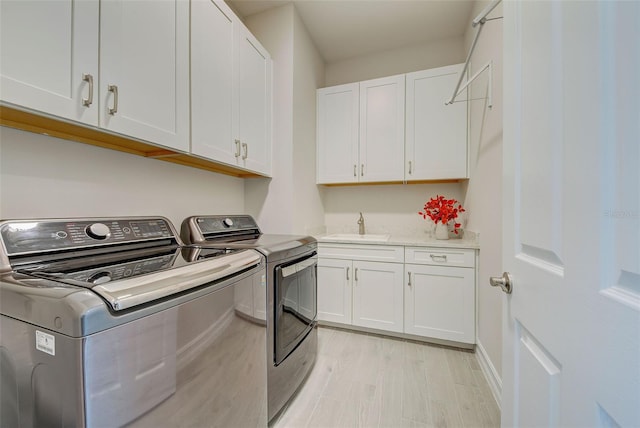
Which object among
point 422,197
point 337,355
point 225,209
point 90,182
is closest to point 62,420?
point 90,182

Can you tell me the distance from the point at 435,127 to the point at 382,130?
497mm

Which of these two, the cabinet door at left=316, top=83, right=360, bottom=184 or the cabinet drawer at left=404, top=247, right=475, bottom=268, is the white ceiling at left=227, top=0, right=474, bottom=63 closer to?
the cabinet door at left=316, top=83, right=360, bottom=184

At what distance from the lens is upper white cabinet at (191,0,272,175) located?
4.58 feet

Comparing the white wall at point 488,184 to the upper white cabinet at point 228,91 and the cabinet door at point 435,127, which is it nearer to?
the cabinet door at point 435,127

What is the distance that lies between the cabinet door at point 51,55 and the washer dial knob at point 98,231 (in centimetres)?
42

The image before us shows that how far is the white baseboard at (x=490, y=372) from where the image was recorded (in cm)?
148

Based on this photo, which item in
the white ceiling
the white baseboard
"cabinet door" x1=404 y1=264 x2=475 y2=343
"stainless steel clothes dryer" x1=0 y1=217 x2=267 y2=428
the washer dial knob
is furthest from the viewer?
the white ceiling

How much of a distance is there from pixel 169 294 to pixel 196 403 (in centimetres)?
39

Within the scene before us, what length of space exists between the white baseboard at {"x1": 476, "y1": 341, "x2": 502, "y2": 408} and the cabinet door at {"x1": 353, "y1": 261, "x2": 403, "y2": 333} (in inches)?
22.8

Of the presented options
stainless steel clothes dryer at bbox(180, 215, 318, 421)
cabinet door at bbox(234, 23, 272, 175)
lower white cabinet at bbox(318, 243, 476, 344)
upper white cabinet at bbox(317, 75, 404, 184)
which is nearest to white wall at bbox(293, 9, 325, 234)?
upper white cabinet at bbox(317, 75, 404, 184)

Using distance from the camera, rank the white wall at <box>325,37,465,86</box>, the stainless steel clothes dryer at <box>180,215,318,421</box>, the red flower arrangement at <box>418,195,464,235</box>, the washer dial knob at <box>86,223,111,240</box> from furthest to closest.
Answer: the white wall at <box>325,37,465,86</box> → the red flower arrangement at <box>418,195,464,235</box> → the stainless steel clothes dryer at <box>180,215,318,421</box> → the washer dial knob at <box>86,223,111,240</box>

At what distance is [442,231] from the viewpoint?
2.31 m

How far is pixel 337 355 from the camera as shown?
196cm

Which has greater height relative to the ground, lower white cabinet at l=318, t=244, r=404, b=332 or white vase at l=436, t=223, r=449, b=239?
white vase at l=436, t=223, r=449, b=239
